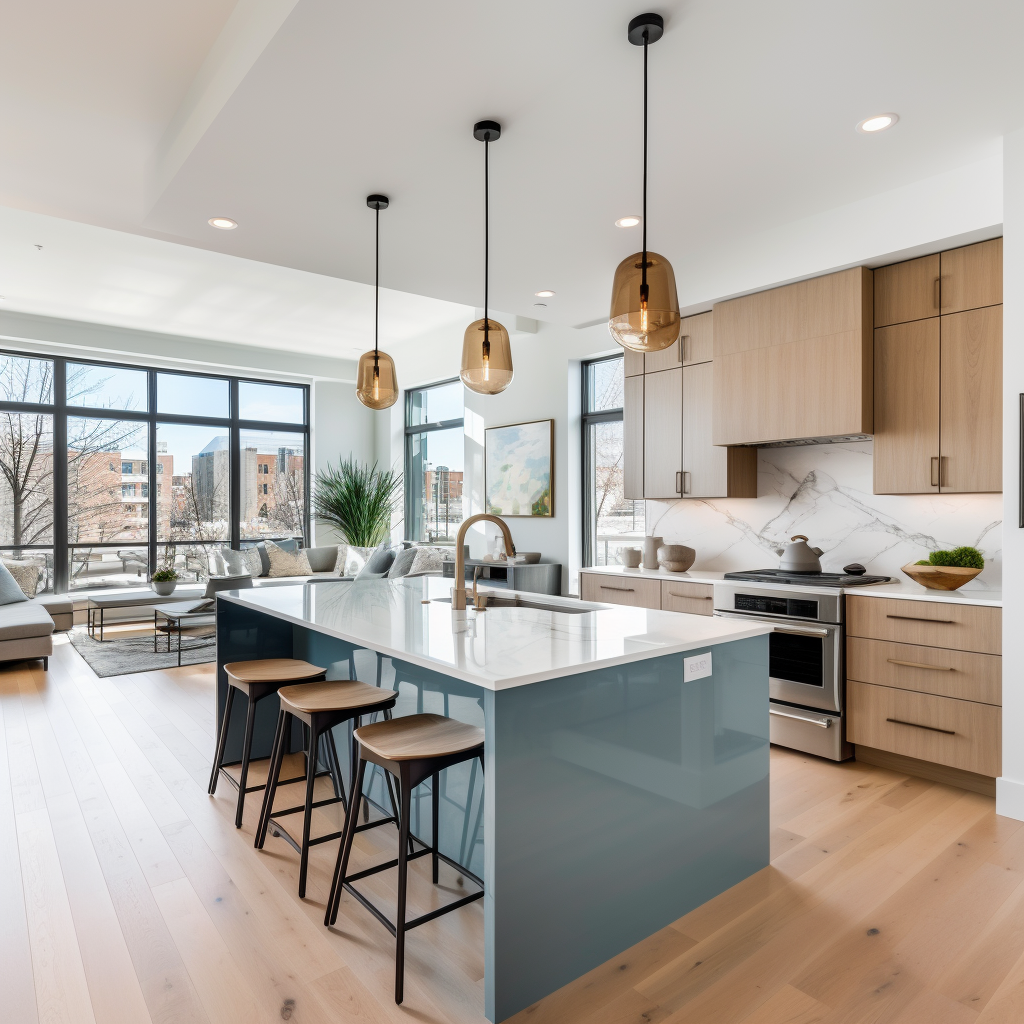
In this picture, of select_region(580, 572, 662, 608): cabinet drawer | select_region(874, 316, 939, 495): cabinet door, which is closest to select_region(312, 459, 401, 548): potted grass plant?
select_region(580, 572, 662, 608): cabinet drawer

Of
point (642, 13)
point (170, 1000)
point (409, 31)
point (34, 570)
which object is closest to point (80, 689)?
point (34, 570)

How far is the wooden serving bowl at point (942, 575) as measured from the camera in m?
3.07

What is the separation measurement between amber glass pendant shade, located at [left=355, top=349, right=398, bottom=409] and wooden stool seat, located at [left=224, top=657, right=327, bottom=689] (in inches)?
48.2

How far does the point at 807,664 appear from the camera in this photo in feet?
11.2

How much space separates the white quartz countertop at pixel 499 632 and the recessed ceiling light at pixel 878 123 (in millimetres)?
1863

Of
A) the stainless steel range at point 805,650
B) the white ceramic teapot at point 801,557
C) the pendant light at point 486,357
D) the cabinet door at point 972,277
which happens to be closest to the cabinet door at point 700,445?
the white ceramic teapot at point 801,557

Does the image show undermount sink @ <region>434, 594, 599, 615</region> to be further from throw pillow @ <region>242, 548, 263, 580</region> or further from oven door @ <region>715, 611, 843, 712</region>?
throw pillow @ <region>242, 548, 263, 580</region>

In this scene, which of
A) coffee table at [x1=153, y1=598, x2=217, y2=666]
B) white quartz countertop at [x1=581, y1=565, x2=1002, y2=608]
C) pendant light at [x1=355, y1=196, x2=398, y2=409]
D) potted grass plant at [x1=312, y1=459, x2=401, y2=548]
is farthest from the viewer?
potted grass plant at [x1=312, y1=459, x2=401, y2=548]

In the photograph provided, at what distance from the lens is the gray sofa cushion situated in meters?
5.16

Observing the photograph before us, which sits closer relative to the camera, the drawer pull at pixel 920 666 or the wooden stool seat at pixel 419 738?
the wooden stool seat at pixel 419 738

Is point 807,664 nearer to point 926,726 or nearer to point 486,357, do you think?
point 926,726

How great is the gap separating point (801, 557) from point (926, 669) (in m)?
0.84

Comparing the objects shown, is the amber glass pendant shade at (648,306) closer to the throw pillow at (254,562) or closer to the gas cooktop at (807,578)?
the gas cooktop at (807,578)

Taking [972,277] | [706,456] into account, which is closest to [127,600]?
[706,456]
